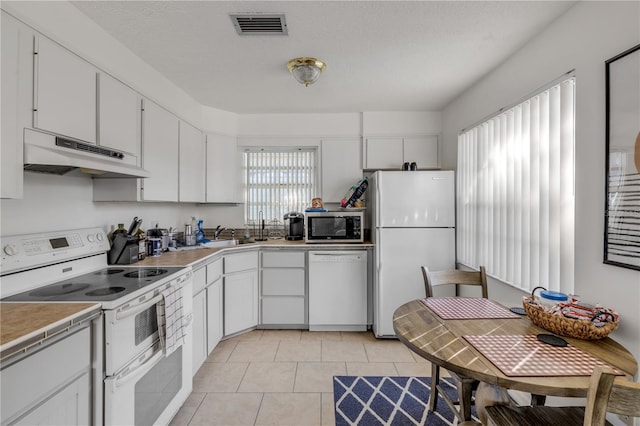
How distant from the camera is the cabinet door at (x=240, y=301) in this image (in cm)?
295

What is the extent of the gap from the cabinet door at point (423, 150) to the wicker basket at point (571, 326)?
245 cm

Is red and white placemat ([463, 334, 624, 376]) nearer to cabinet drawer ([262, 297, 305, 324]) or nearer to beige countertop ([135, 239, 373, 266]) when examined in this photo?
beige countertop ([135, 239, 373, 266])

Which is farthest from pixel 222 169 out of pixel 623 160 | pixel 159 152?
pixel 623 160

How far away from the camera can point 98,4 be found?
1697 millimetres

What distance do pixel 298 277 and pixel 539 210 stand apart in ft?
7.29

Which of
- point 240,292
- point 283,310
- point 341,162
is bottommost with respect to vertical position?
point 283,310

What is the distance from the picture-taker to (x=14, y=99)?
1.31 metres

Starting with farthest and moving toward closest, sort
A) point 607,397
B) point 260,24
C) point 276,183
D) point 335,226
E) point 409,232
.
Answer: point 276,183
point 335,226
point 409,232
point 260,24
point 607,397

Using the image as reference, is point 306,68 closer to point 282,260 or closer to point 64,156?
point 64,156

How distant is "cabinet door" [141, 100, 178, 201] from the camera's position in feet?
7.57

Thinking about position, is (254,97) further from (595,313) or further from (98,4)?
(595,313)

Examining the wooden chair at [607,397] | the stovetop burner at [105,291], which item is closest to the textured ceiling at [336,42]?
the stovetop burner at [105,291]

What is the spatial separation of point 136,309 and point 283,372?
4.61 ft

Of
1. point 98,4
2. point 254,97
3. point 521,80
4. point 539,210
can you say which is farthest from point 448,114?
point 98,4
